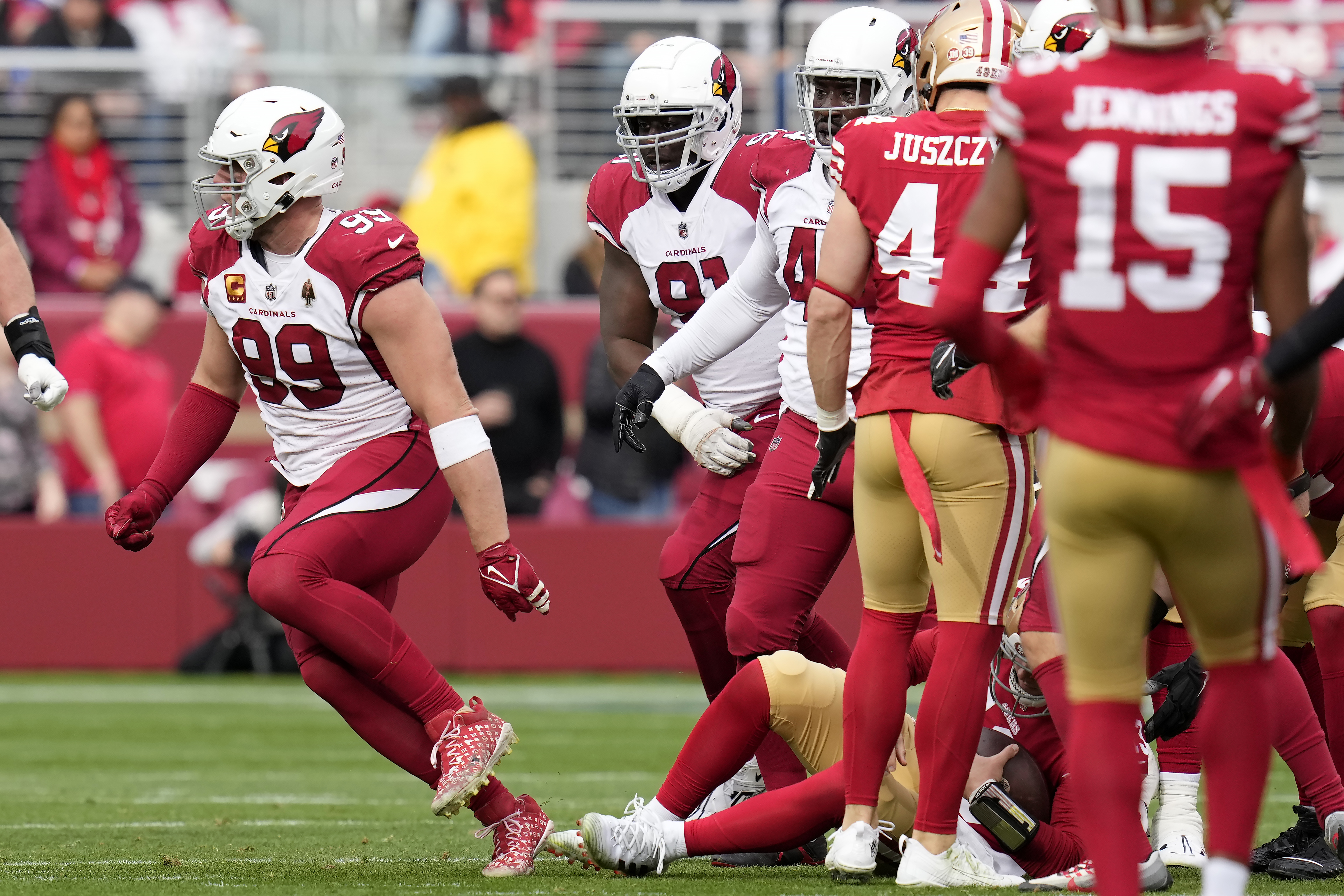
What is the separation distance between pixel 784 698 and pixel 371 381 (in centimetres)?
141

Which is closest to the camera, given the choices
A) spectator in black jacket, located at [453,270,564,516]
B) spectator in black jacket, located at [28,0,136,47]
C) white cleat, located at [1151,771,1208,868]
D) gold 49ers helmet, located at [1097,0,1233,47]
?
gold 49ers helmet, located at [1097,0,1233,47]

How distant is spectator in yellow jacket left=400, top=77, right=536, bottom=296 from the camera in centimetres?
1205

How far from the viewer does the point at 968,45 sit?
172 inches

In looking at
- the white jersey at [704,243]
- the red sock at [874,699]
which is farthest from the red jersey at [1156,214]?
the white jersey at [704,243]

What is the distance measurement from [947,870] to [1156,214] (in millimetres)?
1845

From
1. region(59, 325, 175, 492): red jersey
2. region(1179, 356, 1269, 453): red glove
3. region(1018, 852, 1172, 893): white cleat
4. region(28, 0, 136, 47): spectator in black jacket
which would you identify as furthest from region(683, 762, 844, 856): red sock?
region(28, 0, 136, 47): spectator in black jacket

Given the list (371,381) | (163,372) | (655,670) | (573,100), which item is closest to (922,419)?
(371,381)

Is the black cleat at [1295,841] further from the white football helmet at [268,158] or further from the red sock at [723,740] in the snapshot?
the white football helmet at [268,158]

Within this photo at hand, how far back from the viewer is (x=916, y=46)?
514 centimetres

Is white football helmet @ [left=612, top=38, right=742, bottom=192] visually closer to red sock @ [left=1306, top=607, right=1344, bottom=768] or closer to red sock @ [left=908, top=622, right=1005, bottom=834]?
red sock @ [left=908, top=622, right=1005, bottom=834]

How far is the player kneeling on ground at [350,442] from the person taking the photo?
4711 mm

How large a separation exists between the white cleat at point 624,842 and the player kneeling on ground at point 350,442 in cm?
31

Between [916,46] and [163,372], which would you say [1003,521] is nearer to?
[916,46]

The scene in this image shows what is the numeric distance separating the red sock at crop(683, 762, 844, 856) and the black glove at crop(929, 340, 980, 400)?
1.02 meters
